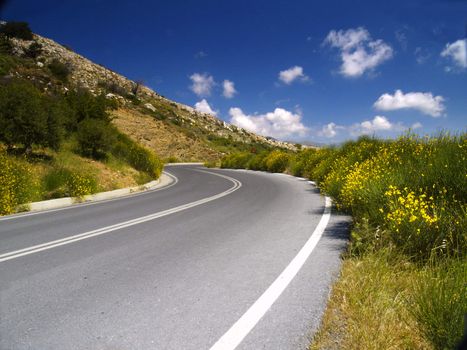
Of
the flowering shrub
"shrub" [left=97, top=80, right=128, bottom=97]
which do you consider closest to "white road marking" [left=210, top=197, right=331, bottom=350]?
the flowering shrub

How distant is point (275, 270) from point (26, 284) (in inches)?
124

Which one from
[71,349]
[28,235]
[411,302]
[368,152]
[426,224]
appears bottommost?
[28,235]

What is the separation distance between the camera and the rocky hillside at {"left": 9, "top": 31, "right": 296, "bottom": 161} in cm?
5356

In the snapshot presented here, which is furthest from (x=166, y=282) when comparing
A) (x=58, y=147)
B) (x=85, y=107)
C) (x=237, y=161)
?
(x=237, y=161)

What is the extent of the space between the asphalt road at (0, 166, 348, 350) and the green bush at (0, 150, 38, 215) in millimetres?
2215

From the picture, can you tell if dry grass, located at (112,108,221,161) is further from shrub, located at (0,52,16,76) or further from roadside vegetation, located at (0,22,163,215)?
roadside vegetation, located at (0,22,163,215)

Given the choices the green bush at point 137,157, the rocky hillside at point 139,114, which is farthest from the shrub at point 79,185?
the rocky hillside at point 139,114

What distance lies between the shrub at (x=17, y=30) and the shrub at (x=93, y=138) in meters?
53.8

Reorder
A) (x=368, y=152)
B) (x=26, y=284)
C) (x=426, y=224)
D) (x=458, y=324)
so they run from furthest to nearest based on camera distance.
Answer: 1. (x=368, y=152)
2. (x=426, y=224)
3. (x=26, y=284)
4. (x=458, y=324)

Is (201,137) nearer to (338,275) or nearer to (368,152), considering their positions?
(368,152)

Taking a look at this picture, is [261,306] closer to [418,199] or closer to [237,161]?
[418,199]

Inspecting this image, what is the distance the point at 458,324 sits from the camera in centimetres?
254

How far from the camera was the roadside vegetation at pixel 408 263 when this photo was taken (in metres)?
2.70

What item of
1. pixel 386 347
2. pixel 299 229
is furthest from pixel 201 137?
pixel 386 347
